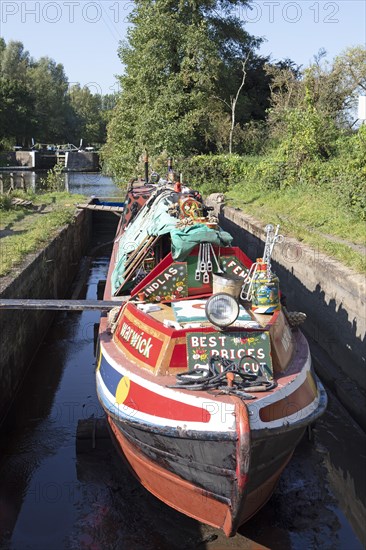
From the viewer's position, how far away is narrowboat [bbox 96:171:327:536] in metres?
5.77

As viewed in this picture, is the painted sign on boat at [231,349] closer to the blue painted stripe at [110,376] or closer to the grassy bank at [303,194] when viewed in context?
the blue painted stripe at [110,376]

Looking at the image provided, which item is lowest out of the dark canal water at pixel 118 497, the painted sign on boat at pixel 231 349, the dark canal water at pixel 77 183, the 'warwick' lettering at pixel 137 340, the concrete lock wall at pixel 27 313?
the dark canal water at pixel 77 183

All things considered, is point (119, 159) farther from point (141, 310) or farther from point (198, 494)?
point (198, 494)

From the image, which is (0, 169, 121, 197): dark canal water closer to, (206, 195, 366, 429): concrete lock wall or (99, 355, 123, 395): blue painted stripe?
(206, 195, 366, 429): concrete lock wall

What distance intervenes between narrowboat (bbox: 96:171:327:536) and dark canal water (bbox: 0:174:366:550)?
483 millimetres

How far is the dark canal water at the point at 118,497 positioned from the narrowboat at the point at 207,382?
0.48 meters

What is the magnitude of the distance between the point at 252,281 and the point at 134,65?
26443 millimetres

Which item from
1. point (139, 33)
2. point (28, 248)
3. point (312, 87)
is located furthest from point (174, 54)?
point (28, 248)

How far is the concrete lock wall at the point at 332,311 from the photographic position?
9.90 m

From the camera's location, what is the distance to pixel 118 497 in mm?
7395

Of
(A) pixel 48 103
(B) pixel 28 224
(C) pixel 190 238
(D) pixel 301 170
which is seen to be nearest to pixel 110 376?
(C) pixel 190 238

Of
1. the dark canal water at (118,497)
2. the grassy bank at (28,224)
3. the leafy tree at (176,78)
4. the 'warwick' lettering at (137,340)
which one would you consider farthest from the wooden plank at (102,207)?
the 'warwick' lettering at (137,340)

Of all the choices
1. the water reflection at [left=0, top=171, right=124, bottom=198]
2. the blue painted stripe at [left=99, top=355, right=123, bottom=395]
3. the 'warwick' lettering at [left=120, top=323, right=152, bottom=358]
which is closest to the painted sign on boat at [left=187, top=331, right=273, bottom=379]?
the 'warwick' lettering at [left=120, top=323, right=152, bottom=358]

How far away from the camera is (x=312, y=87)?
27297 mm
